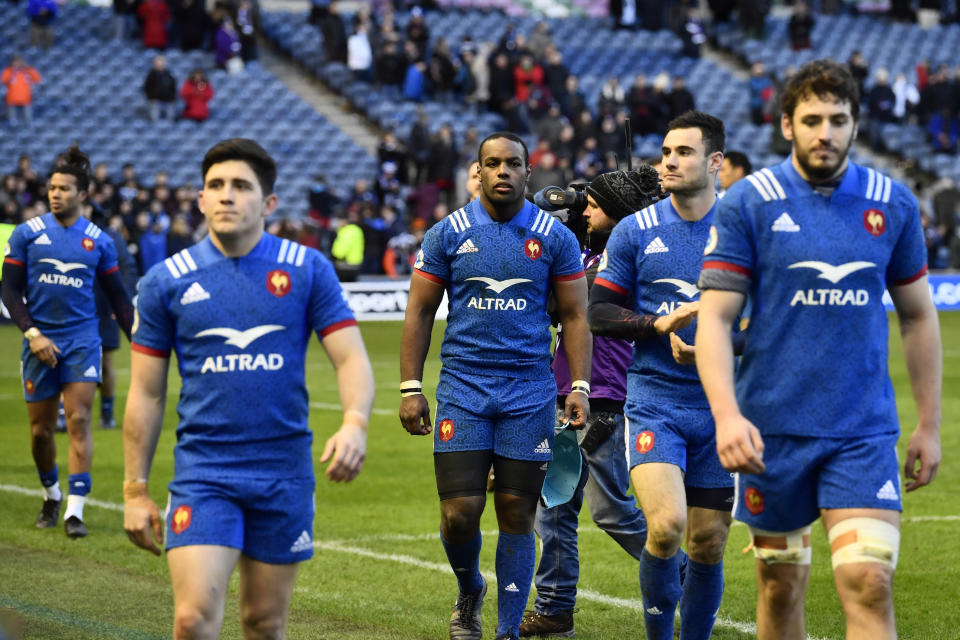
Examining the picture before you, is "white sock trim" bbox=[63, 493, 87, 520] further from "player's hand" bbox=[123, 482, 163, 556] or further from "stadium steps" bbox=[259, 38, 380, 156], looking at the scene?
"stadium steps" bbox=[259, 38, 380, 156]

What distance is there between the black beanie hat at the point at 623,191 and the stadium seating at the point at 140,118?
22.4m

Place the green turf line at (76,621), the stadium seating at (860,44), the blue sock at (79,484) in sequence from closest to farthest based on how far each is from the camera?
the green turf line at (76,621), the blue sock at (79,484), the stadium seating at (860,44)

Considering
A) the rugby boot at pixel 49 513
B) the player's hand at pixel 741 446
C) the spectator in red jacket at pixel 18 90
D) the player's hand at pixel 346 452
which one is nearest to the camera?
the player's hand at pixel 741 446

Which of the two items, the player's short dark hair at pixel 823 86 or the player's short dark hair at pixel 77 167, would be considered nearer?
the player's short dark hair at pixel 823 86

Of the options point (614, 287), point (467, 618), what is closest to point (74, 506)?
point (467, 618)

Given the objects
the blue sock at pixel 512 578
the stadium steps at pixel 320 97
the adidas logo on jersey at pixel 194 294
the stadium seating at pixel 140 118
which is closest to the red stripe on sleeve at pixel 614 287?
the blue sock at pixel 512 578

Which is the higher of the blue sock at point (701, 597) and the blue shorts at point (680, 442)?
the blue shorts at point (680, 442)

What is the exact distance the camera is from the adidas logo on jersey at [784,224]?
15.9 feet

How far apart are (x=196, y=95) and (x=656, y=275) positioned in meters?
25.5

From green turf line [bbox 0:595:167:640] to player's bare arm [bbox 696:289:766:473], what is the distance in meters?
3.50

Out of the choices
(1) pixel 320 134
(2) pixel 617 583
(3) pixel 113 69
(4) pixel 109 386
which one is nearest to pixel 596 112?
(1) pixel 320 134

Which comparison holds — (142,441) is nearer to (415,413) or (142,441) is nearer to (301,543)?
(301,543)

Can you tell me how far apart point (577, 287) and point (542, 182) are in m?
20.6

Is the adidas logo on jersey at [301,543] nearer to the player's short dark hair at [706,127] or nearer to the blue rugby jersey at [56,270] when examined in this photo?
the player's short dark hair at [706,127]
